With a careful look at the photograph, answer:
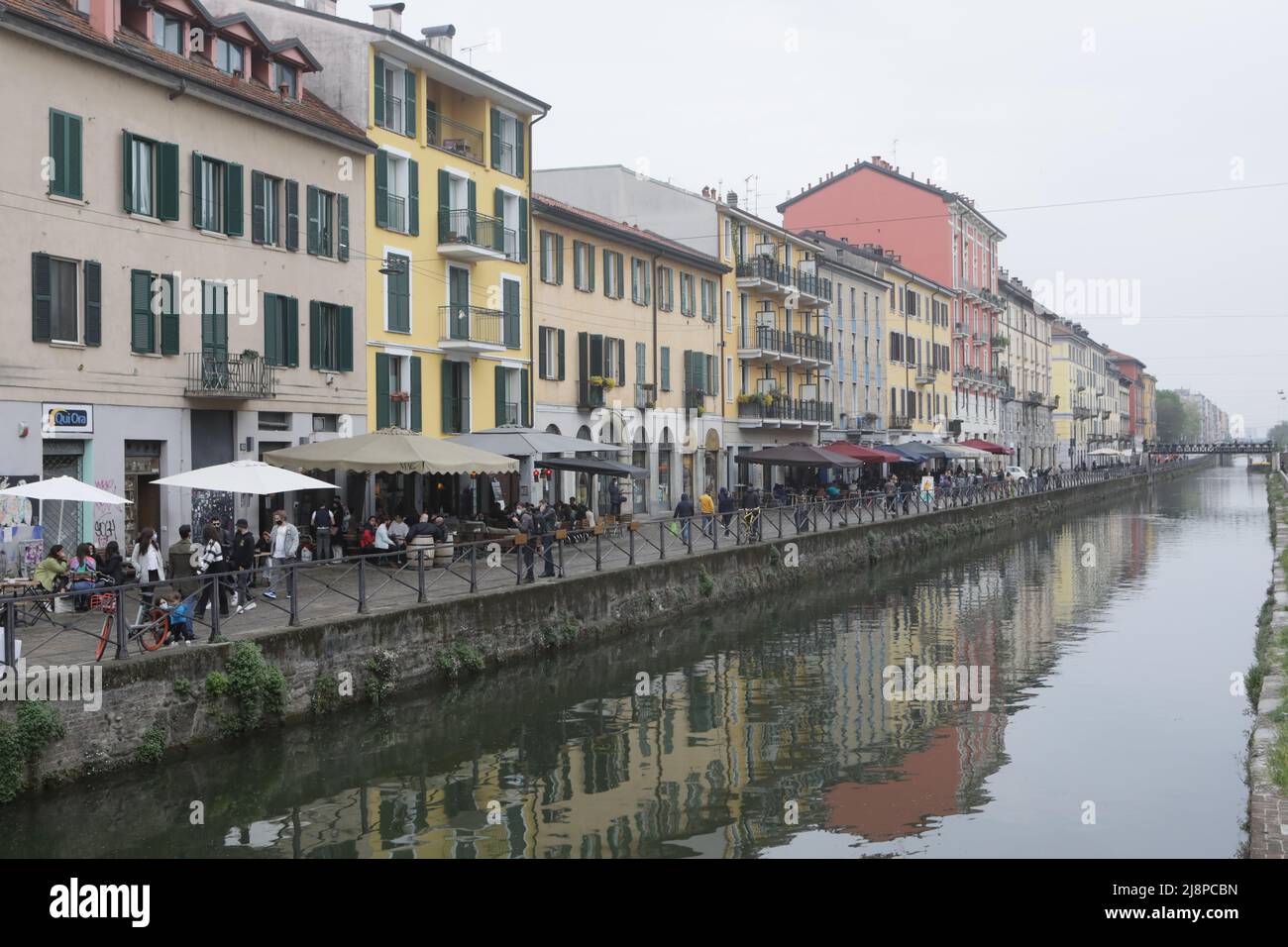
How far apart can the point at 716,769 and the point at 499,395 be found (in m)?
19.9

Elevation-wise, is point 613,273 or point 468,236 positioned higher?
point 613,273

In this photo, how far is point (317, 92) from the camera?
2809 centimetres

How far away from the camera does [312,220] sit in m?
26.0

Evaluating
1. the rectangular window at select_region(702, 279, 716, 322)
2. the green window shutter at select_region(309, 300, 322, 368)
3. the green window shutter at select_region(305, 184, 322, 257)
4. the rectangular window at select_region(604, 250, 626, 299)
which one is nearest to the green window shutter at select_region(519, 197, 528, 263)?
the rectangular window at select_region(604, 250, 626, 299)

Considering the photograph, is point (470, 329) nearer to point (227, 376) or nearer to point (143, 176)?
point (227, 376)

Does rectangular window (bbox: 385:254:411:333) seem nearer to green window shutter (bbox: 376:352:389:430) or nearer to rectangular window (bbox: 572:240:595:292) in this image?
green window shutter (bbox: 376:352:389:430)

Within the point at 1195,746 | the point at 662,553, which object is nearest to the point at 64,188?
the point at 662,553

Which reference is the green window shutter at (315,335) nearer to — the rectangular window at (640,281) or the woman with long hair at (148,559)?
the woman with long hair at (148,559)

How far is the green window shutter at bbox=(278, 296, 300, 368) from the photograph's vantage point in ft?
82.8

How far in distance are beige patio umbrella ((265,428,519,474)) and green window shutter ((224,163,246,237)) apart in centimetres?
454

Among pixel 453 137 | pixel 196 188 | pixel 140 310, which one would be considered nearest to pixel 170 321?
pixel 140 310

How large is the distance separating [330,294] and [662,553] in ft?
28.1

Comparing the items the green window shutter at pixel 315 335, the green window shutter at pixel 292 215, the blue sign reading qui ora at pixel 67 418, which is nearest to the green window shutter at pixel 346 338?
the green window shutter at pixel 315 335
